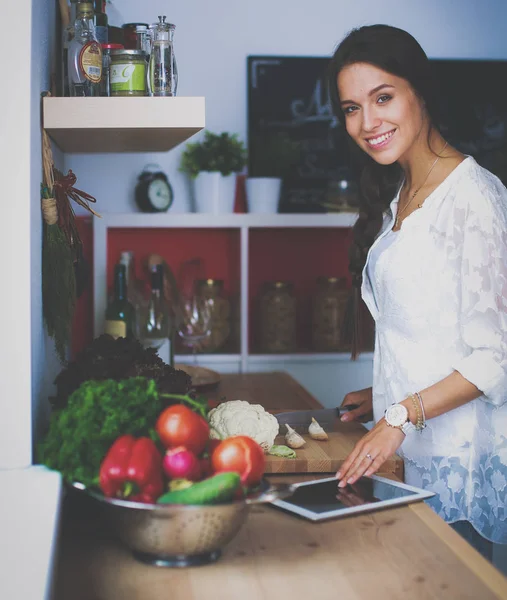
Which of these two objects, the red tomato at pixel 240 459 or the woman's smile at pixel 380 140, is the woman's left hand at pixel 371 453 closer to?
the red tomato at pixel 240 459

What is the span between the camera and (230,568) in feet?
3.59

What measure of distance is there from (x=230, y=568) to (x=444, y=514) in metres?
0.81

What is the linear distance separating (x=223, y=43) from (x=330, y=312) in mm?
1174

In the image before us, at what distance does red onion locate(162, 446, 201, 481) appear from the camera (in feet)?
3.42

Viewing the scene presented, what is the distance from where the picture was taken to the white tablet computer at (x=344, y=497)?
4.17ft

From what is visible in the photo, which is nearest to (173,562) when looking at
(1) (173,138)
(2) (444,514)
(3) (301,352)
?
(2) (444,514)

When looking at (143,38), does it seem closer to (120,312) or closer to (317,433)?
(317,433)

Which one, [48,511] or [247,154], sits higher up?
[247,154]

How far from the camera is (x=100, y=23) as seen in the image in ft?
5.98

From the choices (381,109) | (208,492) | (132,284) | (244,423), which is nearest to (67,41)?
(381,109)

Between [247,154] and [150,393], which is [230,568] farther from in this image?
[247,154]

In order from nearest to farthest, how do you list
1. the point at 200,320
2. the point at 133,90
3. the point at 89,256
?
the point at 133,90 → the point at 200,320 → the point at 89,256

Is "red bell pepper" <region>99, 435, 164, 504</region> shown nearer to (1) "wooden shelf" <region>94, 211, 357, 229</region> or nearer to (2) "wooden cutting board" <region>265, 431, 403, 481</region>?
(2) "wooden cutting board" <region>265, 431, 403, 481</region>

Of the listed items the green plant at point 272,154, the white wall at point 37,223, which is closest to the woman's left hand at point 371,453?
the white wall at point 37,223
